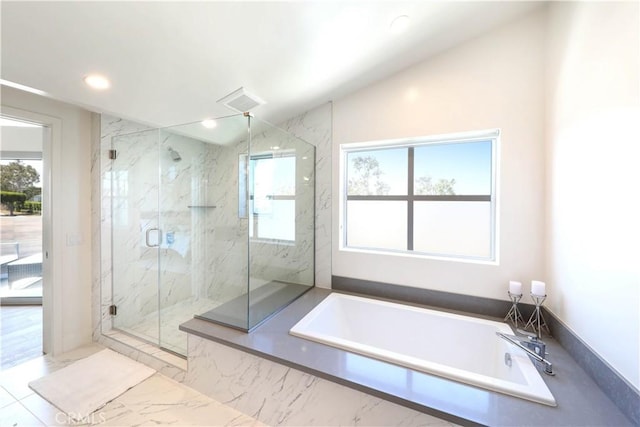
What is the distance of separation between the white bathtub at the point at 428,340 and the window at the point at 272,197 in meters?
0.85

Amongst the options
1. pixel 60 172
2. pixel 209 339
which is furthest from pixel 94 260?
pixel 209 339

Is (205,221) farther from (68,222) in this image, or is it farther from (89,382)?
(89,382)

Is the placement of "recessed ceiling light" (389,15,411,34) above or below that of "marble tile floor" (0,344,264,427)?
above

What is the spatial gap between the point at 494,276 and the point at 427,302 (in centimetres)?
56

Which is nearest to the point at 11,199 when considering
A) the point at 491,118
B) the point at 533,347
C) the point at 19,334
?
the point at 19,334

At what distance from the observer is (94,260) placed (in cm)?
243

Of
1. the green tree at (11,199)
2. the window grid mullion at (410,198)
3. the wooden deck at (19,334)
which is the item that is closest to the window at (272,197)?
the window grid mullion at (410,198)

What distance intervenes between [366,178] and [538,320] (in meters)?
1.75

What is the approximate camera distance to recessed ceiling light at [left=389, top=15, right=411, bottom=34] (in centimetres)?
156

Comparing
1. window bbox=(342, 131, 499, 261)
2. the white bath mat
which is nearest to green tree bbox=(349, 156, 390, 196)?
window bbox=(342, 131, 499, 261)

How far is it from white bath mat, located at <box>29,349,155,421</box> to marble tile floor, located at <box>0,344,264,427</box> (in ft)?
0.13

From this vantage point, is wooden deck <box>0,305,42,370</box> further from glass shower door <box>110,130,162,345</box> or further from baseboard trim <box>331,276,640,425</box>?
baseboard trim <box>331,276,640,425</box>

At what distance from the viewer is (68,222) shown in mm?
2252

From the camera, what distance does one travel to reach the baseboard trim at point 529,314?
104 centimetres
